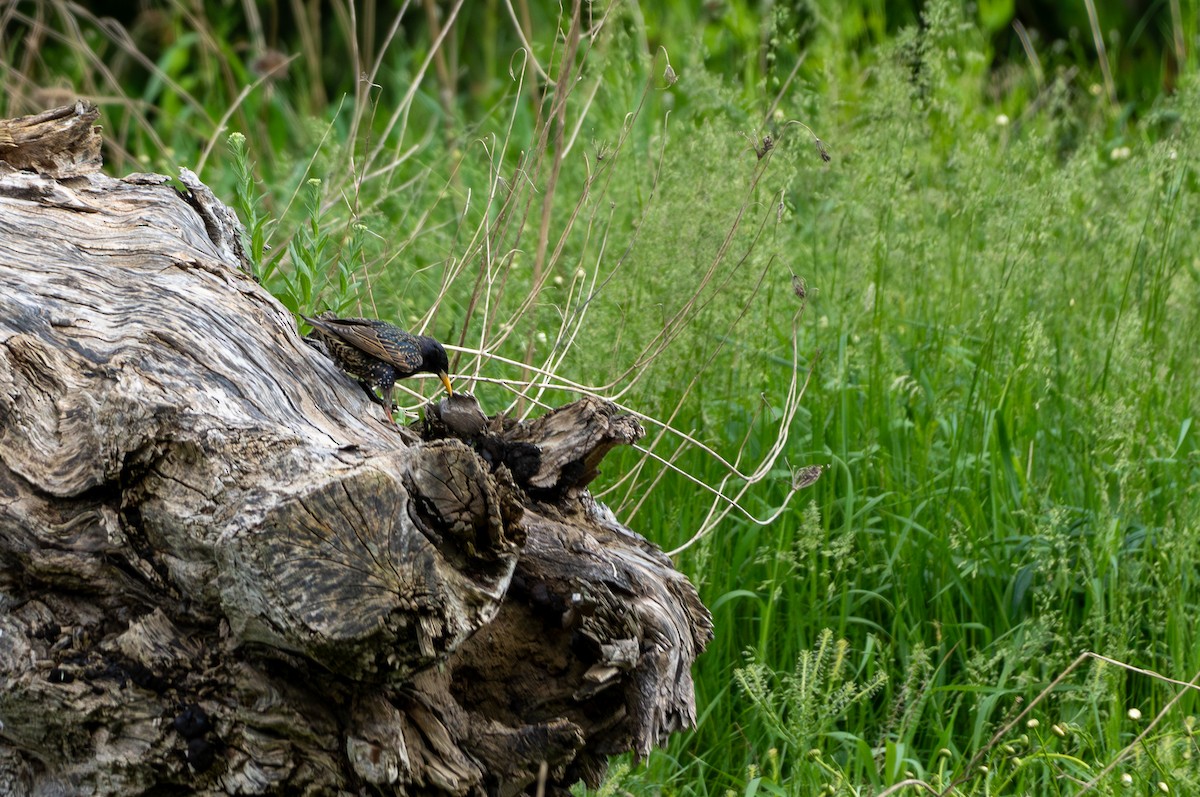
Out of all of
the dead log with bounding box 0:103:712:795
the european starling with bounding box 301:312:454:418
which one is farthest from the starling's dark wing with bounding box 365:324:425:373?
the dead log with bounding box 0:103:712:795

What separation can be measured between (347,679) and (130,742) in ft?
1.26

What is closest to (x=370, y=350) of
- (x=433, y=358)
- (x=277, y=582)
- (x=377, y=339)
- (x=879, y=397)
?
(x=377, y=339)

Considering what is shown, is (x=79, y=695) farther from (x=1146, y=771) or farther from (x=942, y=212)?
(x=942, y=212)

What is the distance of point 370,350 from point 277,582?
0.94 m

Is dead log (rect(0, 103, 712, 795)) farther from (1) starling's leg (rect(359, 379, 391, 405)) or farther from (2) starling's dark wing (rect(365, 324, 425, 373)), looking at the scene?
(2) starling's dark wing (rect(365, 324, 425, 373))

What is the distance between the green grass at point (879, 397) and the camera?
3.20 meters

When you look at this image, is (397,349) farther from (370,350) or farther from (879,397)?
(879,397)

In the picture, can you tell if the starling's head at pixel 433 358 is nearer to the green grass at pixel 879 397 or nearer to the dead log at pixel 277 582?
the green grass at pixel 879 397

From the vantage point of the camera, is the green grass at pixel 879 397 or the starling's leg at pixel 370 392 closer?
the starling's leg at pixel 370 392

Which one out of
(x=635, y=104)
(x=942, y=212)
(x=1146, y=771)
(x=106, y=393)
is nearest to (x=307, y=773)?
(x=106, y=393)

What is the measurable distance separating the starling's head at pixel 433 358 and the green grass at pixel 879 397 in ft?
0.57

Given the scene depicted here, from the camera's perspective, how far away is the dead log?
1.95 m

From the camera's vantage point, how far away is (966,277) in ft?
14.0

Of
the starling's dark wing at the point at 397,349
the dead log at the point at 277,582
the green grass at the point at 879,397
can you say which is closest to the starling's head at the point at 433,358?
the starling's dark wing at the point at 397,349
